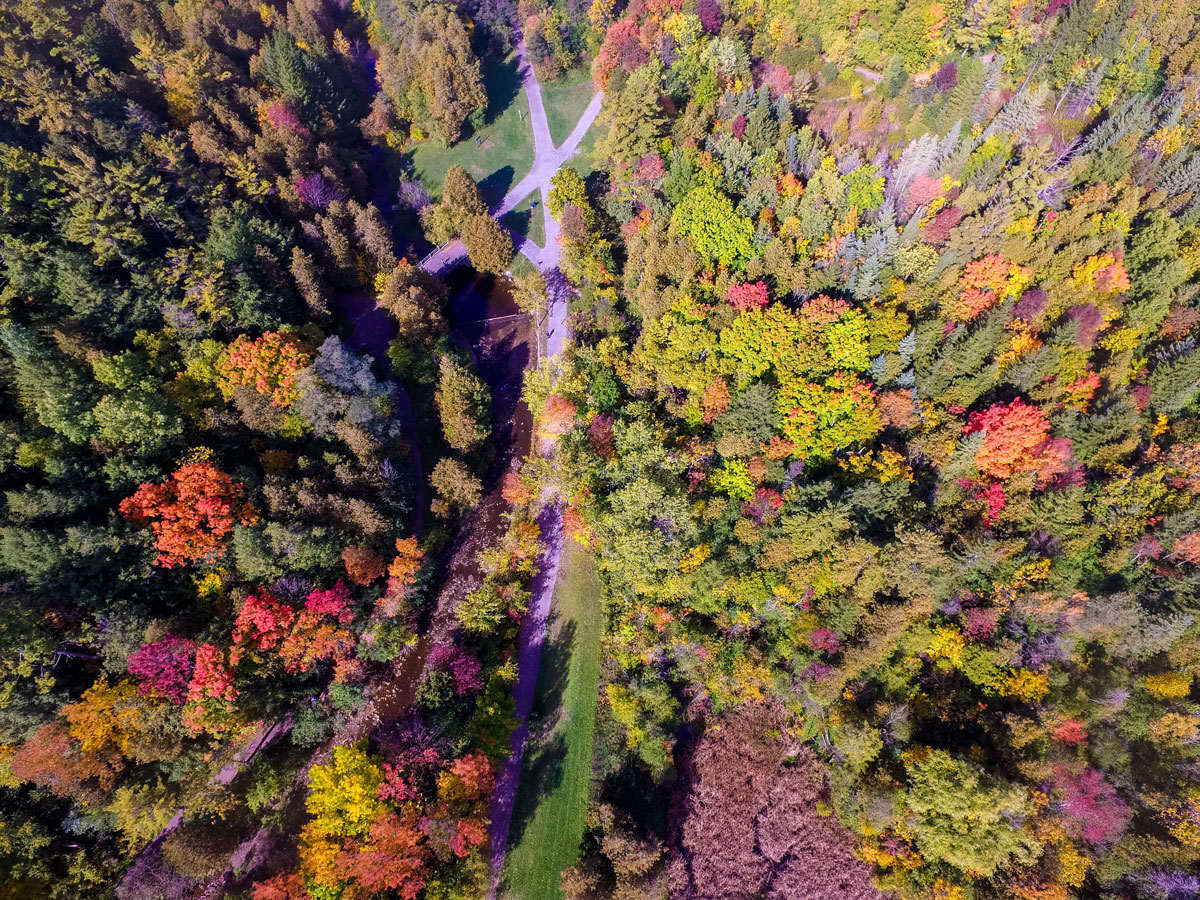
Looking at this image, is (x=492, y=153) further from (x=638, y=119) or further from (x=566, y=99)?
(x=638, y=119)

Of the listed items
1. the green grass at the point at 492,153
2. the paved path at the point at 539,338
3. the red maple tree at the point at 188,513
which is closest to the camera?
the red maple tree at the point at 188,513

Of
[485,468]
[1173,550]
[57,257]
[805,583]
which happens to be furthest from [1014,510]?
[57,257]

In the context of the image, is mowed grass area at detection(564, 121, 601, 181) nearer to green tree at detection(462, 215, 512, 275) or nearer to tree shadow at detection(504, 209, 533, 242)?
tree shadow at detection(504, 209, 533, 242)

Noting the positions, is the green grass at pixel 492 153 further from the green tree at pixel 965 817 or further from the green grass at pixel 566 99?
the green tree at pixel 965 817

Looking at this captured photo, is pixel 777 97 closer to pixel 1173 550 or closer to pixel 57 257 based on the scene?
pixel 1173 550

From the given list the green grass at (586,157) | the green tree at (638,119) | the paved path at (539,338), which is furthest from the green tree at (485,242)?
the green grass at (586,157)

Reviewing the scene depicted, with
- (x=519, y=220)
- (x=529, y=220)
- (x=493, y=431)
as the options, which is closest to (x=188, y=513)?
(x=493, y=431)

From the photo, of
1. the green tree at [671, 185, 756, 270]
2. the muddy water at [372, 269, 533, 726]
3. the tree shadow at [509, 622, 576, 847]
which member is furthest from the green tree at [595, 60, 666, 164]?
the tree shadow at [509, 622, 576, 847]
